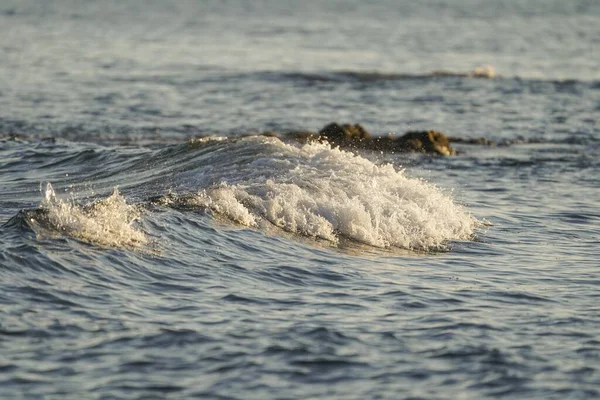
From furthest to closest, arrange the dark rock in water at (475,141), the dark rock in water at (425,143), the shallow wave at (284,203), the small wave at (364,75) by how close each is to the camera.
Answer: the small wave at (364,75) → the dark rock in water at (475,141) → the dark rock in water at (425,143) → the shallow wave at (284,203)

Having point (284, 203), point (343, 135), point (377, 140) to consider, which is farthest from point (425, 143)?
point (284, 203)

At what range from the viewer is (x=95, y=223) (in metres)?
13.6

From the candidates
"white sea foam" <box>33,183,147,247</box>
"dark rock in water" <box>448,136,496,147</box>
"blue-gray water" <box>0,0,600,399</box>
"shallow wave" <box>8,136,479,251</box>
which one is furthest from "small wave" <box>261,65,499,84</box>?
"white sea foam" <box>33,183,147,247</box>

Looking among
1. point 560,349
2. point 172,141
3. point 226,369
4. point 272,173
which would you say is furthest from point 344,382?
point 172,141

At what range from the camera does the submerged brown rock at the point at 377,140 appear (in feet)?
82.4

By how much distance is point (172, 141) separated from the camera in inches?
1029

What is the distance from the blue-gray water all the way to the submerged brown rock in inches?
18.5

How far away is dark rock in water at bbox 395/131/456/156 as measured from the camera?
83.4ft

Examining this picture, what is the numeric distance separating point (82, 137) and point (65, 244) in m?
13.4

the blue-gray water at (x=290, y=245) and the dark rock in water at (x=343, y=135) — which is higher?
the dark rock in water at (x=343, y=135)

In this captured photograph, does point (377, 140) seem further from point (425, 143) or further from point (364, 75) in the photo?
point (364, 75)

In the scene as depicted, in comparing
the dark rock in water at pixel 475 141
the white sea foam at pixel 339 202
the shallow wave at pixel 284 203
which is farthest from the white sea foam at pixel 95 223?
the dark rock in water at pixel 475 141

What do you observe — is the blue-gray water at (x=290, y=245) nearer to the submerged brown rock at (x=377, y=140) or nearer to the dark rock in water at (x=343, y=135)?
the submerged brown rock at (x=377, y=140)

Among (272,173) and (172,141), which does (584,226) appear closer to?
(272,173)
